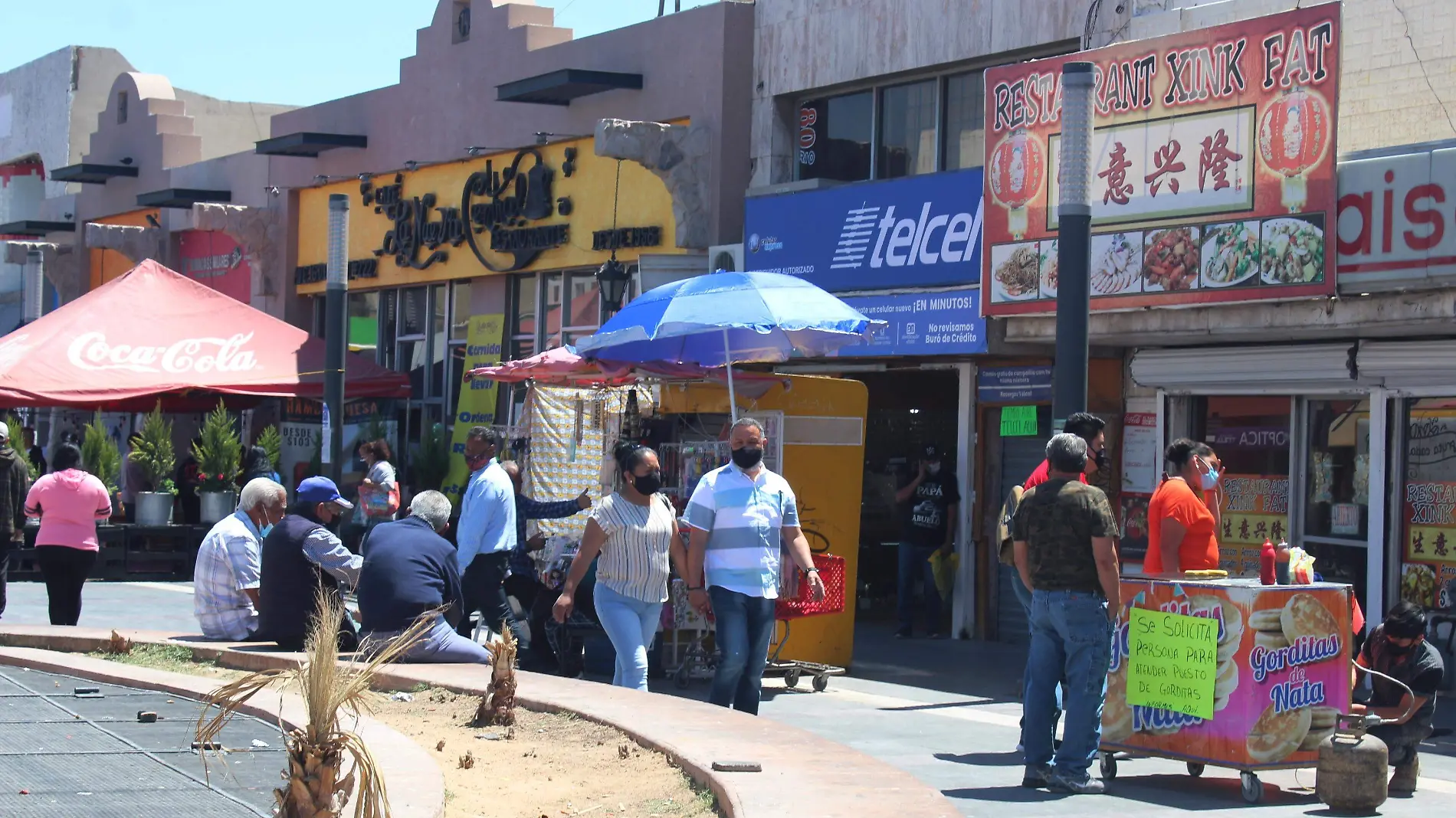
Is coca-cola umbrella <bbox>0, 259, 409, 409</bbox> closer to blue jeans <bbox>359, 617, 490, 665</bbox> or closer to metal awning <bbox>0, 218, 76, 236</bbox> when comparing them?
blue jeans <bbox>359, 617, 490, 665</bbox>

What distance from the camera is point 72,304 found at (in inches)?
834

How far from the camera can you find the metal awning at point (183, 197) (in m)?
28.2

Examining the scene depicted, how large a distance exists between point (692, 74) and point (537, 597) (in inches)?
312

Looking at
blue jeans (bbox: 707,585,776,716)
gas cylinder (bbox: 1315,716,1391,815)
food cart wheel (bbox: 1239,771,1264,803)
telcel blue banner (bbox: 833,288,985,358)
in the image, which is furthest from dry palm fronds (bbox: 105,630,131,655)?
gas cylinder (bbox: 1315,716,1391,815)

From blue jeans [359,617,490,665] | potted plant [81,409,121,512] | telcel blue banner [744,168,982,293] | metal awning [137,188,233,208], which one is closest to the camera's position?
blue jeans [359,617,490,665]

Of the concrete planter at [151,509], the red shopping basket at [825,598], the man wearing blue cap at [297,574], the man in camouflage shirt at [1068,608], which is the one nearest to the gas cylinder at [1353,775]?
the man in camouflage shirt at [1068,608]

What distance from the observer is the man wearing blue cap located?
10734 millimetres

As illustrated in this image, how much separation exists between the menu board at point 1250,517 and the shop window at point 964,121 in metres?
3.90

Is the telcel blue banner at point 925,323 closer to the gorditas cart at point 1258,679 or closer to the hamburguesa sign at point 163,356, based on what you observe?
the gorditas cart at point 1258,679

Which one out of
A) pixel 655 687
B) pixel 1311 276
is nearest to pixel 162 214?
pixel 655 687

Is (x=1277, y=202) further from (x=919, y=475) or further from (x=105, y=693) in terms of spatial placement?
(x=105, y=693)

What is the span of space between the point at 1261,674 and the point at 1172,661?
0.43 meters

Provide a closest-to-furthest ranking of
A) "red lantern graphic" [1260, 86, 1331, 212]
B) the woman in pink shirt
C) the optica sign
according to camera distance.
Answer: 1. the optica sign
2. "red lantern graphic" [1260, 86, 1331, 212]
3. the woman in pink shirt

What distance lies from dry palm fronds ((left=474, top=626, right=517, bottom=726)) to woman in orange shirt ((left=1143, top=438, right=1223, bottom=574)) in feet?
11.3
